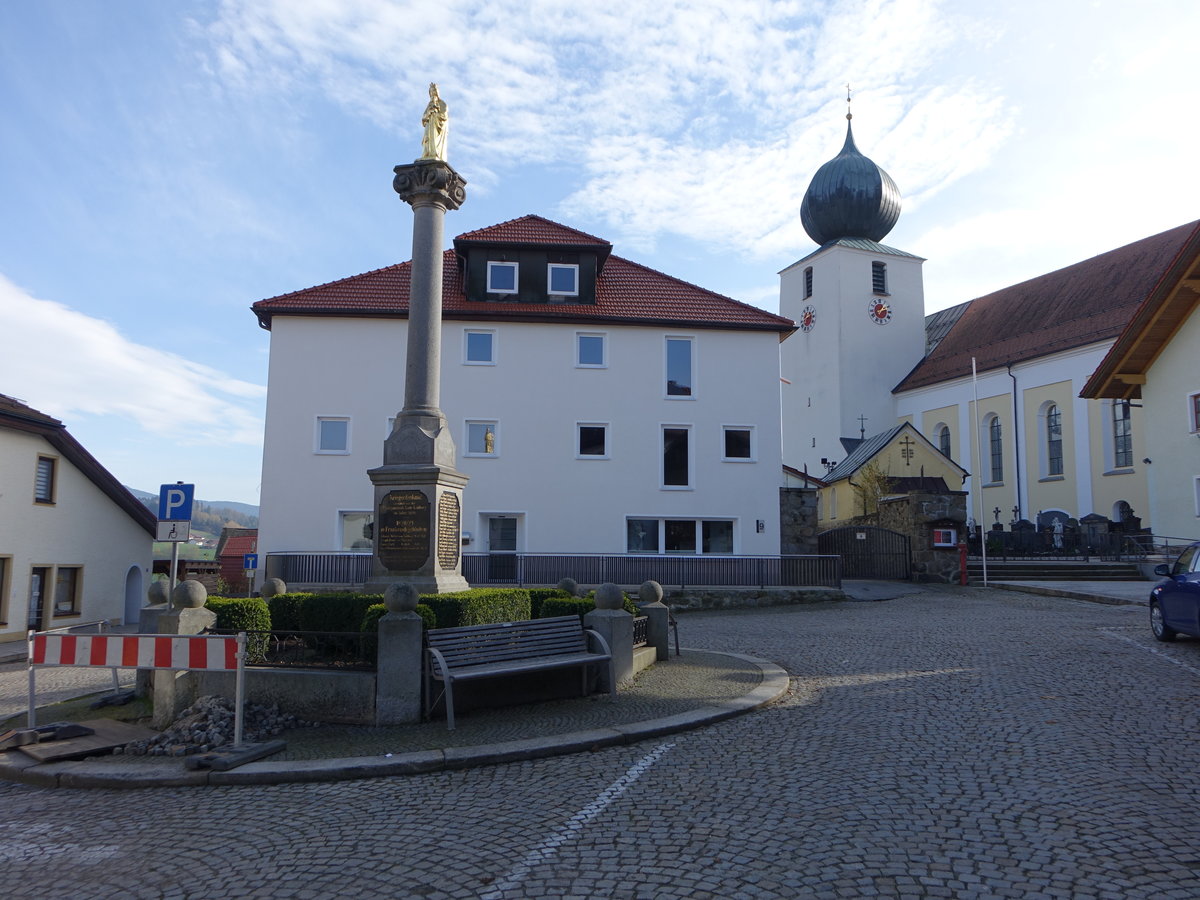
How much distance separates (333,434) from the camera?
1088 inches

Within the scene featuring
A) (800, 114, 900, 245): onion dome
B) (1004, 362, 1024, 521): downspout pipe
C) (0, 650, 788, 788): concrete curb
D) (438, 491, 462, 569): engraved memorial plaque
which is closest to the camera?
(0, 650, 788, 788): concrete curb

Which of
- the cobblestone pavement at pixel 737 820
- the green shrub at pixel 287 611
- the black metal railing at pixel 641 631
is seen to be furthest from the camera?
the black metal railing at pixel 641 631

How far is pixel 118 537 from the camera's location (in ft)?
95.3

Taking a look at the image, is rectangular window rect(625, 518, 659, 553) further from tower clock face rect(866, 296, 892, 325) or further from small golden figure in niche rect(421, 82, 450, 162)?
tower clock face rect(866, 296, 892, 325)

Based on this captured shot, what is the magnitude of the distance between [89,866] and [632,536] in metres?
23.3

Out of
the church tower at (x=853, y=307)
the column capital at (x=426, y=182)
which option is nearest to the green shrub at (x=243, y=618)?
the column capital at (x=426, y=182)

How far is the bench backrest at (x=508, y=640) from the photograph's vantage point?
9023 mm

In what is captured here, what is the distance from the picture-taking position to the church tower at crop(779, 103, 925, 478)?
5556 cm

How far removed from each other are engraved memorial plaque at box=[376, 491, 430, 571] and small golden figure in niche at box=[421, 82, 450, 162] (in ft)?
15.7

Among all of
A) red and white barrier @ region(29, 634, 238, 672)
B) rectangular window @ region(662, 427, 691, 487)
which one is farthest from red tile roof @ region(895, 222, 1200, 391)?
red and white barrier @ region(29, 634, 238, 672)

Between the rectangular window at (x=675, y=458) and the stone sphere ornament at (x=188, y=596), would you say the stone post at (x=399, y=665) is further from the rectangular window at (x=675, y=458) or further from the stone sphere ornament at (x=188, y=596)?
the rectangular window at (x=675, y=458)

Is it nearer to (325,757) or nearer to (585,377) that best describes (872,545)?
(585,377)

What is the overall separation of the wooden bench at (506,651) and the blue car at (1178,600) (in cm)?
856

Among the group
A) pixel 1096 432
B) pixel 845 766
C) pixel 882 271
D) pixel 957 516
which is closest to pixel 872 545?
pixel 957 516
